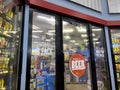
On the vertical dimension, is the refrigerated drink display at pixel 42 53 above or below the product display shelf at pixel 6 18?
below

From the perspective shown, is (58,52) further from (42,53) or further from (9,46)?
(9,46)

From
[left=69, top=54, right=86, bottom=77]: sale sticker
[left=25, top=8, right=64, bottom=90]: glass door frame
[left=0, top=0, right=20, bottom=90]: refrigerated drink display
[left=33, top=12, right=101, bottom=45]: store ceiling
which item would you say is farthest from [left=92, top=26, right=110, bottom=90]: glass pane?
[left=0, top=0, right=20, bottom=90]: refrigerated drink display

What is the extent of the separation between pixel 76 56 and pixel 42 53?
2.78 feet

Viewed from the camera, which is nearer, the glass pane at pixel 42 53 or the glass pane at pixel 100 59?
the glass pane at pixel 42 53

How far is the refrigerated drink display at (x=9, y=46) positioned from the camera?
2.09 meters

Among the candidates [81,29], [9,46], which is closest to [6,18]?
[9,46]

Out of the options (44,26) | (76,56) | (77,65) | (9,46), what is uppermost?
(44,26)

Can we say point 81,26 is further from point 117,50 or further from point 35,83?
point 35,83

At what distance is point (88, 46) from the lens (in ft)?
11.0

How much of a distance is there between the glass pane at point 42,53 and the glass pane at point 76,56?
324mm

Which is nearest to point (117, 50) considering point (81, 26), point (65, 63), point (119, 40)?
point (119, 40)

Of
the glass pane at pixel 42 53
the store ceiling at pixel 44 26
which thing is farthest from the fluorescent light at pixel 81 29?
the glass pane at pixel 42 53

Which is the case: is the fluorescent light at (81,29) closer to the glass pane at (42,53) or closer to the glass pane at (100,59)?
the glass pane at (100,59)

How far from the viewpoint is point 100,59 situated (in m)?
3.59
